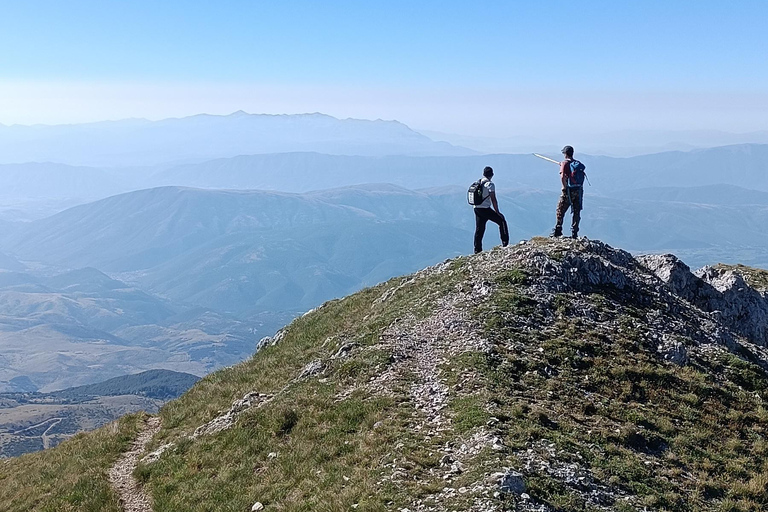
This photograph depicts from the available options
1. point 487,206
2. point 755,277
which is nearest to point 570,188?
point 487,206

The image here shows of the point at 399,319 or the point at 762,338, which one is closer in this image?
the point at 399,319

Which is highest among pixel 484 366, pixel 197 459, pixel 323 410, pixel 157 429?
pixel 484 366

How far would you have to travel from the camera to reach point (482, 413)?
15.1 meters

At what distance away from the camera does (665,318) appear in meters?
23.1

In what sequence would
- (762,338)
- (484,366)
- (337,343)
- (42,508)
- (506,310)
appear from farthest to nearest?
(762,338) → (337,343) → (506,310) → (484,366) → (42,508)

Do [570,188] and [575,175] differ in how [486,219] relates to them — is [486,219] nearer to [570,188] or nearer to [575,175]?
[570,188]

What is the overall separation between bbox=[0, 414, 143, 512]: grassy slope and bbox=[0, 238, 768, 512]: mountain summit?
113mm

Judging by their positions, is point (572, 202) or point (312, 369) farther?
point (572, 202)

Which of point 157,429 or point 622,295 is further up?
point 622,295

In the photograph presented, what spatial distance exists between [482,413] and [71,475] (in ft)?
47.1

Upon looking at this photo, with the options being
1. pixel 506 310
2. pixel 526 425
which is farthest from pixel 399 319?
pixel 526 425

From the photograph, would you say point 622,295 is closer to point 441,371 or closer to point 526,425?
point 441,371

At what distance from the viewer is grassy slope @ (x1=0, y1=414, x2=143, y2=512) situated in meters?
16.6

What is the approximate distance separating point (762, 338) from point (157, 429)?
98.4 feet
